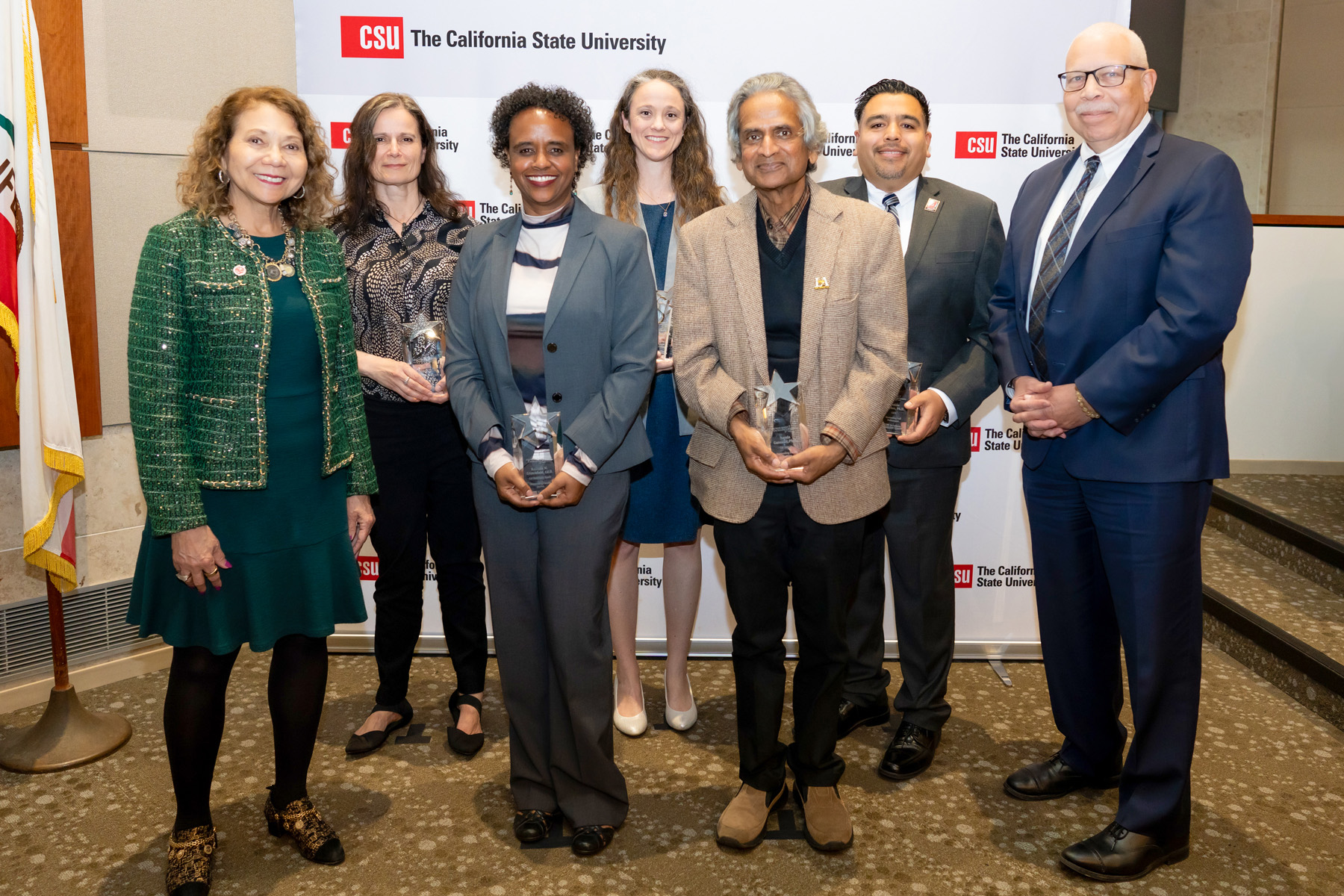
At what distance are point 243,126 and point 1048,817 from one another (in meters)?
2.95

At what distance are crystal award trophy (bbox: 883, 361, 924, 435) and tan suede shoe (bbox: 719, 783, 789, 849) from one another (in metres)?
1.10

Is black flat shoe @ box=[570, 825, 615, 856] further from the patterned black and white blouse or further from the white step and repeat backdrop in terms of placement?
the white step and repeat backdrop

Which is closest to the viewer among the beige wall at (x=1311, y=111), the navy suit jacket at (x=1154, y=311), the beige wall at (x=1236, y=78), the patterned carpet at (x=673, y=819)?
the navy suit jacket at (x=1154, y=311)

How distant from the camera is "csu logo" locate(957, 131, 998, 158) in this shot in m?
3.90

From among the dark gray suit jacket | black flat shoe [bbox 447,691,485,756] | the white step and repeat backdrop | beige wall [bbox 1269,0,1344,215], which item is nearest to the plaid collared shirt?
the dark gray suit jacket

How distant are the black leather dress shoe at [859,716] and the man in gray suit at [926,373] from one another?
0.21 m

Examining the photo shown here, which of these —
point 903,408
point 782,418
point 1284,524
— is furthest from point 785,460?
point 1284,524

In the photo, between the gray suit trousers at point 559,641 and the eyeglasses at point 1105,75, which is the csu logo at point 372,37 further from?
the eyeglasses at point 1105,75

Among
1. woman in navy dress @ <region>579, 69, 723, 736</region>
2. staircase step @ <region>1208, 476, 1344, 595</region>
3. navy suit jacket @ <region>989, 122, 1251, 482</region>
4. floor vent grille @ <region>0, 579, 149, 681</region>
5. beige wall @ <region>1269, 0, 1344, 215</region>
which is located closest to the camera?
navy suit jacket @ <region>989, 122, 1251, 482</region>

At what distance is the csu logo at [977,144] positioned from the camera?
3896mm

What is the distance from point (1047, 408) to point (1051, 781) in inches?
48.7

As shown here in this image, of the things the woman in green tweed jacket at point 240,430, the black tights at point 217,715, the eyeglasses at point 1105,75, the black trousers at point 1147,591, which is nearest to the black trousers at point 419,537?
the woman in green tweed jacket at point 240,430

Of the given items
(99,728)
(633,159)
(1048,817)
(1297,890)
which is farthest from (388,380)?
(1297,890)

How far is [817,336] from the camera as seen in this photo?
249cm
